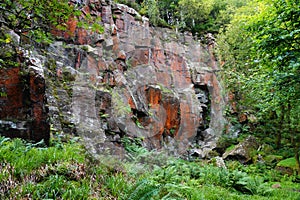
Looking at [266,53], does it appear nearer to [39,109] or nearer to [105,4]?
[39,109]

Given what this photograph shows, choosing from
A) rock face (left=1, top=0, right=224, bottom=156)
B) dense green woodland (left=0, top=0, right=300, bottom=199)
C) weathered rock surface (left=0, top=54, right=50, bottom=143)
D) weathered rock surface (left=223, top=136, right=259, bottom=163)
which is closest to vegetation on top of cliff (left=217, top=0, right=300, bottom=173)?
dense green woodland (left=0, top=0, right=300, bottom=199)

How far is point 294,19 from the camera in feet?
16.3

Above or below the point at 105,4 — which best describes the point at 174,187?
below

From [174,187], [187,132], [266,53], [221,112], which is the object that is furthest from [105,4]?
[174,187]

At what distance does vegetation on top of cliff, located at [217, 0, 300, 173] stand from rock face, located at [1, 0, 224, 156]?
91.6 inches

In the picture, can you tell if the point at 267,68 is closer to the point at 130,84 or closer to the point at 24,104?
the point at 24,104

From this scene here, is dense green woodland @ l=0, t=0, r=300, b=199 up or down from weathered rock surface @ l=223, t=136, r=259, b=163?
up

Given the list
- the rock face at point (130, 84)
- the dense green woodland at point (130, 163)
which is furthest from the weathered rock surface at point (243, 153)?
the rock face at point (130, 84)

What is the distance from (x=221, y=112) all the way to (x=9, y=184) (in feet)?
57.3

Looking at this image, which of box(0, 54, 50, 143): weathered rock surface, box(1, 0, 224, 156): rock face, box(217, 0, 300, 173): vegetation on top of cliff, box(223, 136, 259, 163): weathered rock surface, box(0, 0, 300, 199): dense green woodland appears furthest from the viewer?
box(223, 136, 259, 163): weathered rock surface

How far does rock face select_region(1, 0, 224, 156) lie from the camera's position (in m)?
9.64

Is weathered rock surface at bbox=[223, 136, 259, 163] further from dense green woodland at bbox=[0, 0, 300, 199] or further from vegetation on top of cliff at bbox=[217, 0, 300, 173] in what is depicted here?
vegetation on top of cliff at bbox=[217, 0, 300, 173]

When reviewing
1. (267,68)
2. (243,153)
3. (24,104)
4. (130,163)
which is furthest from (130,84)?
(267,68)

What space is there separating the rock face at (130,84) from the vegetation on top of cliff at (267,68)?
233 centimetres
